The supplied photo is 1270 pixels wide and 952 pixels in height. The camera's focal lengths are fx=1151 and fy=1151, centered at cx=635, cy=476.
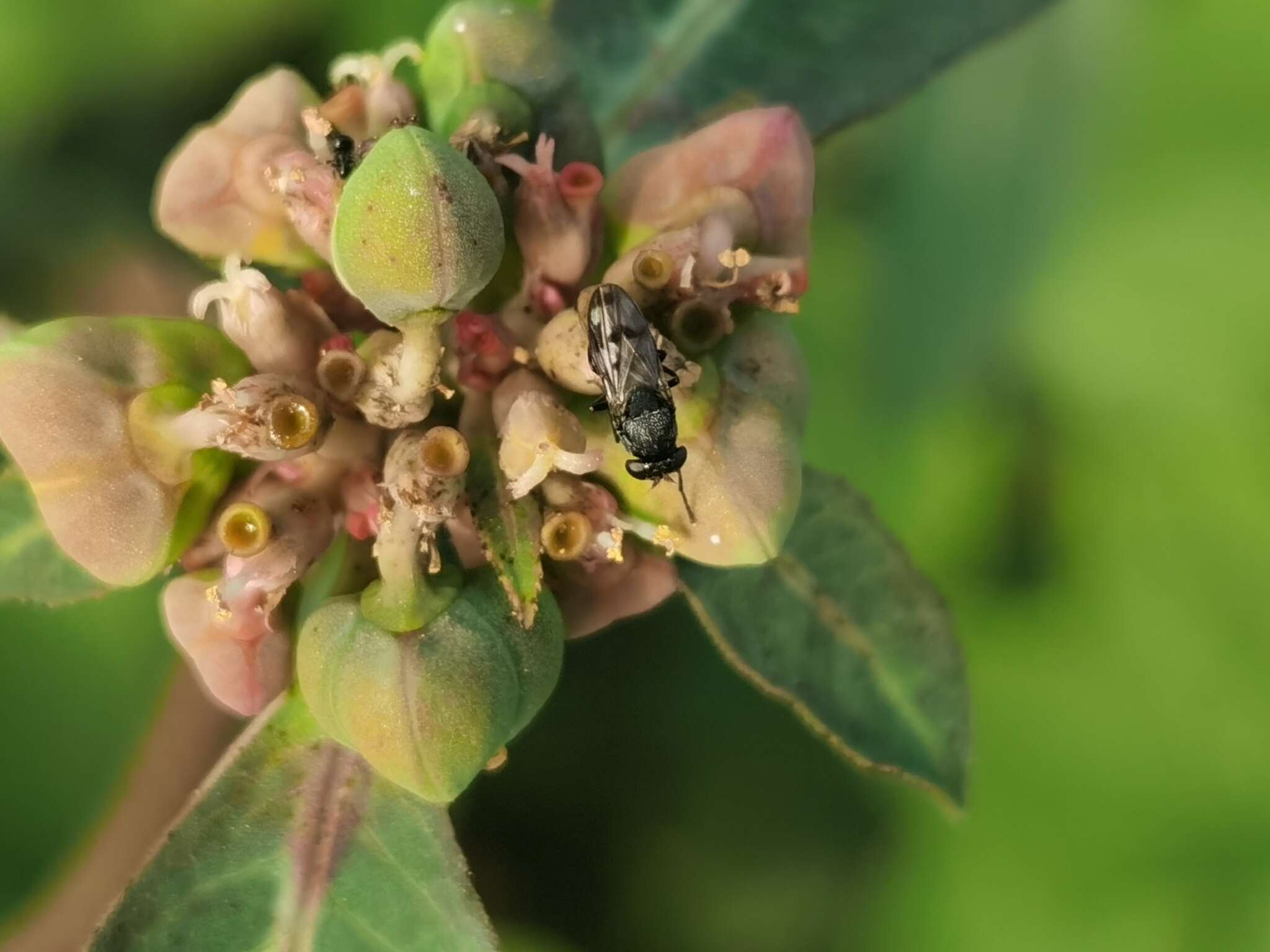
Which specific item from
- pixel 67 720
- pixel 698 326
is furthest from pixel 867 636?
pixel 67 720

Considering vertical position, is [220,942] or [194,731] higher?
[220,942]

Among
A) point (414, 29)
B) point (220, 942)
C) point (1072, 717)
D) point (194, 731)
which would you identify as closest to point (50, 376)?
point (220, 942)

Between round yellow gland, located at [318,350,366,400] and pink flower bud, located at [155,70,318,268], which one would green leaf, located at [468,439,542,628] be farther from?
pink flower bud, located at [155,70,318,268]

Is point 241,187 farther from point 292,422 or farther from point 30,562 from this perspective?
point 30,562

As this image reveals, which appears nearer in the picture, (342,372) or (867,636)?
(342,372)

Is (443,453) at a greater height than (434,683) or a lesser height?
greater

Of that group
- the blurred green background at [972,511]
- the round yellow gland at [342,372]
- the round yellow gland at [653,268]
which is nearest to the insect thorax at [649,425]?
the round yellow gland at [653,268]

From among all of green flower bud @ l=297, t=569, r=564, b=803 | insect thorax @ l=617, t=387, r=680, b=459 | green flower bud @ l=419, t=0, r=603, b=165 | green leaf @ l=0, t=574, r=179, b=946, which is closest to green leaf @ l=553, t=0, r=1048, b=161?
green flower bud @ l=419, t=0, r=603, b=165

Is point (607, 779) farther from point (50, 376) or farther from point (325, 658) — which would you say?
point (50, 376)
